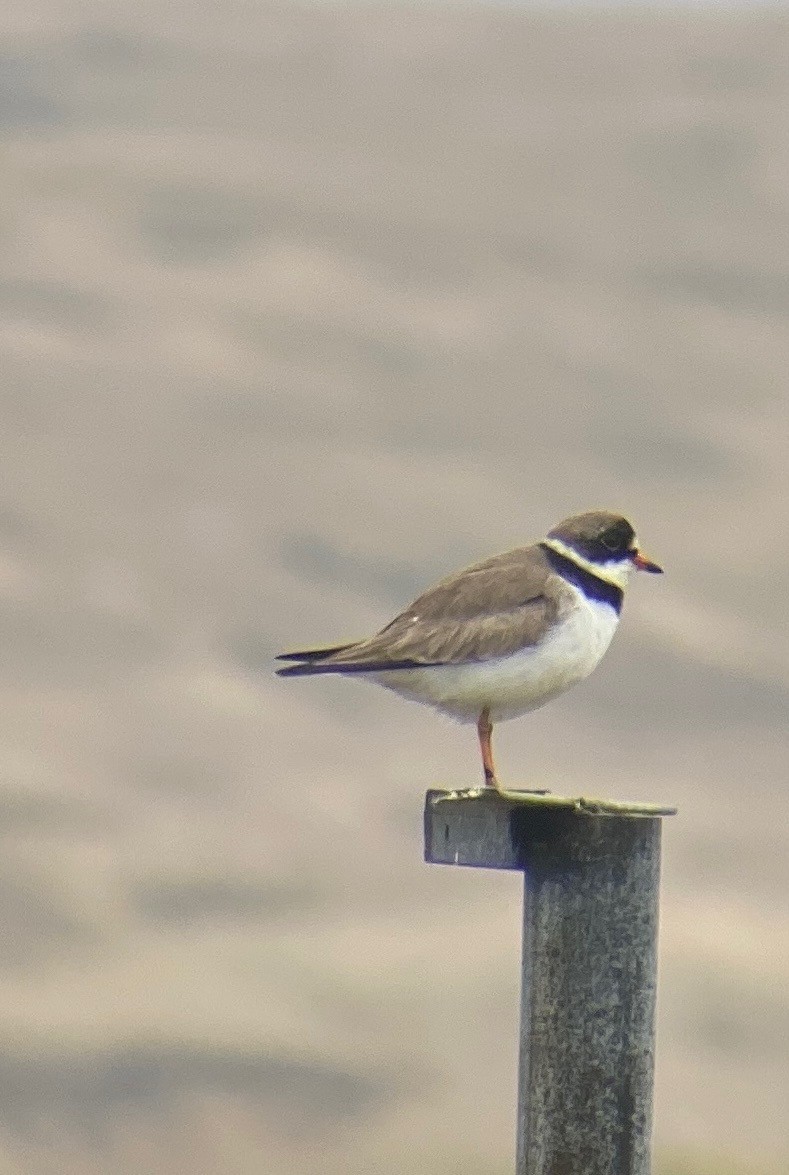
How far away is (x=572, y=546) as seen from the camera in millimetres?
8211

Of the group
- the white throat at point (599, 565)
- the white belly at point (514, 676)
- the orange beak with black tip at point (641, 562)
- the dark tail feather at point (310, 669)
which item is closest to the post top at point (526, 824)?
the dark tail feather at point (310, 669)

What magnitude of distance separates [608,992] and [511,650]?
2.17 metres

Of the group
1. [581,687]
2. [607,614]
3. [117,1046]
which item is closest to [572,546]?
[607,614]

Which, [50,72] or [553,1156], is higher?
[50,72]

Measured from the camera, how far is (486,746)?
7.81m

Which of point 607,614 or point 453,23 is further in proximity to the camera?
point 453,23

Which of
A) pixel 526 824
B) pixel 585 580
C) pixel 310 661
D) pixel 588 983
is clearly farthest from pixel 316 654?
pixel 588 983

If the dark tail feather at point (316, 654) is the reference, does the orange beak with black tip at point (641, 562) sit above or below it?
above

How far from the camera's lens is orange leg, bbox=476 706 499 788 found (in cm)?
775

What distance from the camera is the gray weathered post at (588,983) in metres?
5.75

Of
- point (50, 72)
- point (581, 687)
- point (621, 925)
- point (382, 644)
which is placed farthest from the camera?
point (50, 72)

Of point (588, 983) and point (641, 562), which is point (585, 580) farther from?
point (588, 983)

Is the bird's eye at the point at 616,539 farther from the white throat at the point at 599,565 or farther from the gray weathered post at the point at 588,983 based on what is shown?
the gray weathered post at the point at 588,983

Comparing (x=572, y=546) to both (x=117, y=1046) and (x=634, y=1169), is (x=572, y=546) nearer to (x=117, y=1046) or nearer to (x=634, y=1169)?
(x=634, y=1169)
